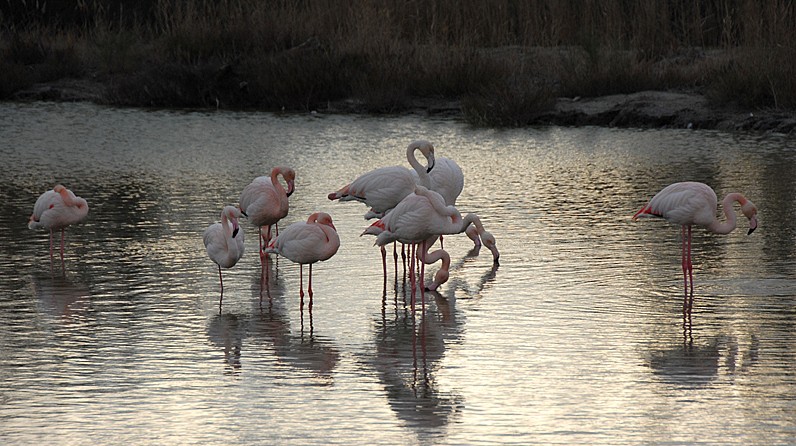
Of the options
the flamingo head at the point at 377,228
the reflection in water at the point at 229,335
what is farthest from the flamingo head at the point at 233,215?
the flamingo head at the point at 377,228

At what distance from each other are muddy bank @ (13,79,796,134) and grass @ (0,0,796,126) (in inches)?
8.6

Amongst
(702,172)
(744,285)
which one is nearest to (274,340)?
(744,285)

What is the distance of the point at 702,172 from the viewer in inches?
546

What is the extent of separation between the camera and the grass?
1862cm

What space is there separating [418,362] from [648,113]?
39.8 ft

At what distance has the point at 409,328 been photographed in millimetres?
7609

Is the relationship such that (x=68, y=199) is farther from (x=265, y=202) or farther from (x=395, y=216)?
(x=395, y=216)

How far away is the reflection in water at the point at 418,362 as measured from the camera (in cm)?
584

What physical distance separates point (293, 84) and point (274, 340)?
13552mm

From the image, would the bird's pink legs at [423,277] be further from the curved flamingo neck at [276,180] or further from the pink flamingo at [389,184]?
the curved flamingo neck at [276,180]

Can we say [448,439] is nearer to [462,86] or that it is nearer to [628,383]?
[628,383]

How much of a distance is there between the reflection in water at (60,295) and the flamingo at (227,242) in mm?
890

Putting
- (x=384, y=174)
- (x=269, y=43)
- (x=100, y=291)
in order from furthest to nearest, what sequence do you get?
(x=269, y=43), (x=384, y=174), (x=100, y=291)

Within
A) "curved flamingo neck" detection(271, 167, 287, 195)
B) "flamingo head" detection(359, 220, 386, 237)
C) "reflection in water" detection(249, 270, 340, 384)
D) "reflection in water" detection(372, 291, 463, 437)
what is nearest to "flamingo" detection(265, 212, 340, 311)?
"reflection in water" detection(249, 270, 340, 384)
